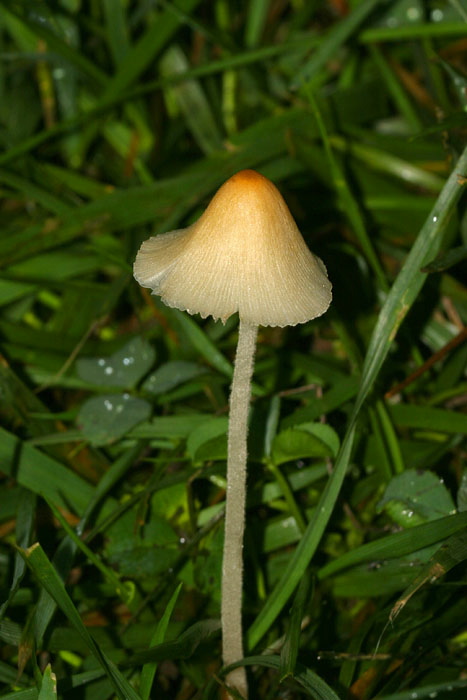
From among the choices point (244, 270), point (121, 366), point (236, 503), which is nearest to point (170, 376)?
point (121, 366)

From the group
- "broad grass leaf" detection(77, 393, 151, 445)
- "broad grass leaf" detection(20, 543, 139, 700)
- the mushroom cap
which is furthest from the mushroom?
"broad grass leaf" detection(77, 393, 151, 445)

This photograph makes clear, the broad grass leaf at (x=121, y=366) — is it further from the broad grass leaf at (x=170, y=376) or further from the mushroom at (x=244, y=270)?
the mushroom at (x=244, y=270)

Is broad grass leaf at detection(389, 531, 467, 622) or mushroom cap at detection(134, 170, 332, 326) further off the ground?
mushroom cap at detection(134, 170, 332, 326)

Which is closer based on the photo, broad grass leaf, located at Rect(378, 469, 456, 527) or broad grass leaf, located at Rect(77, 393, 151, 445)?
broad grass leaf, located at Rect(378, 469, 456, 527)

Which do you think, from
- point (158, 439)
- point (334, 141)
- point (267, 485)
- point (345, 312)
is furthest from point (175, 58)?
point (267, 485)

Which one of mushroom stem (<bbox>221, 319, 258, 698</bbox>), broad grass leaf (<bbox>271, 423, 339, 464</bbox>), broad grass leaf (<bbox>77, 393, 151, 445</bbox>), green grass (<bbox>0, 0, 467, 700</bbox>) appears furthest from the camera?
broad grass leaf (<bbox>77, 393, 151, 445</bbox>)

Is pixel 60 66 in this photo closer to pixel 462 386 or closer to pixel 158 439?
pixel 158 439

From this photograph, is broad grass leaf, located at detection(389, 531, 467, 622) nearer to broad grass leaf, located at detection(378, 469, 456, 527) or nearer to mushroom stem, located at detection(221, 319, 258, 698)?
broad grass leaf, located at detection(378, 469, 456, 527)

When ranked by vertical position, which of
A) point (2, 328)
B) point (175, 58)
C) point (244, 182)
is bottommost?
point (2, 328)
